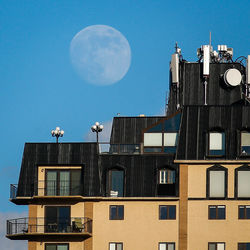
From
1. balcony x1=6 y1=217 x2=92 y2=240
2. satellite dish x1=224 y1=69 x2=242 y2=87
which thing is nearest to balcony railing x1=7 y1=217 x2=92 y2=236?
balcony x1=6 y1=217 x2=92 y2=240

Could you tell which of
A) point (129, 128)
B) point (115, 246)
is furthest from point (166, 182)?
point (129, 128)

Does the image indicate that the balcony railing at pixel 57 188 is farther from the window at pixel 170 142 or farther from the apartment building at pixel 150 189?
the window at pixel 170 142

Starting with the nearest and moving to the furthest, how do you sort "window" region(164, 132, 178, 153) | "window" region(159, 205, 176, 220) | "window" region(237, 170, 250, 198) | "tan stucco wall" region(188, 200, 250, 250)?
"tan stucco wall" region(188, 200, 250, 250), "window" region(159, 205, 176, 220), "window" region(237, 170, 250, 198), "window" region(164, 132, 178, 153)

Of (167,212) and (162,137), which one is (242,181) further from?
(162,137)

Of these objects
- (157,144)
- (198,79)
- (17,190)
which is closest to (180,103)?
(198,79)

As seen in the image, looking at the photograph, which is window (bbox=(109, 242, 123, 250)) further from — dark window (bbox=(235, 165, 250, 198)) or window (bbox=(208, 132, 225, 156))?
window (bbox=(208, 132, 225, 156))

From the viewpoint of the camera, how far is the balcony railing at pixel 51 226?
106438 millimetres

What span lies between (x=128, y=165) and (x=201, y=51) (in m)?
21.6

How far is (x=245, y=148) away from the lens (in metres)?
108

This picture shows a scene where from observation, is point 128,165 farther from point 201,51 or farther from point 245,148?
point 201,51

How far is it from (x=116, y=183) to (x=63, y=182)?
5132 millimetres

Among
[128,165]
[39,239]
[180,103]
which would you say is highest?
A: [180,103]

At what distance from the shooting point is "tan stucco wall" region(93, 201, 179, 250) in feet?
349

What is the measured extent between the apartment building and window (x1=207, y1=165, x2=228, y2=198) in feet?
0.31
